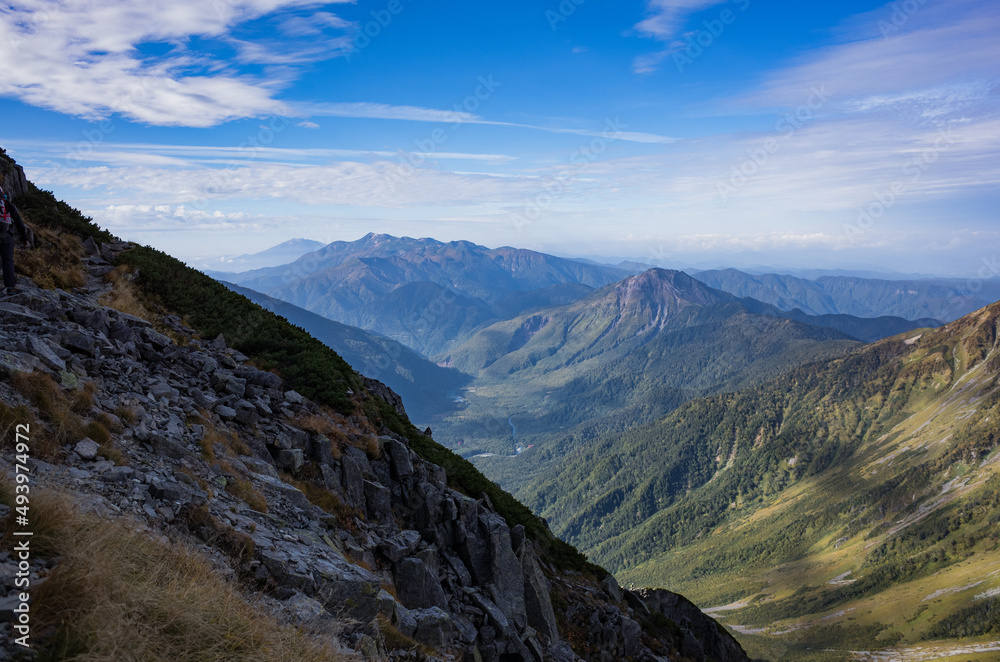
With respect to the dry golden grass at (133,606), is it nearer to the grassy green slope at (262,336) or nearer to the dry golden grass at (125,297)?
the grassy green slope at (262,336)

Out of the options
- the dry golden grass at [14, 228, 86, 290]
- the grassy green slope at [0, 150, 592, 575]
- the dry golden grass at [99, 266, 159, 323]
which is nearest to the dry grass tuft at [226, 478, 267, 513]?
the grassy green slope at [0, 150, 592, 575]

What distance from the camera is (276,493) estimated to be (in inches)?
535

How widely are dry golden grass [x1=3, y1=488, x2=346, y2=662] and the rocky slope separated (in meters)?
0.19

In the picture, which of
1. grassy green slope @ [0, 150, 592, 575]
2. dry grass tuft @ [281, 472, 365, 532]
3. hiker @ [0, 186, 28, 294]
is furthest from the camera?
grassy green slope @ [0, 150, 592, 575]

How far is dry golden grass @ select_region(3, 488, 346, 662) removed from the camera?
547 cm

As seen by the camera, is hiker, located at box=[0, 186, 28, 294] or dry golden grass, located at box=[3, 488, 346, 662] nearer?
dry golden grass, located at box=[3, 488, 346, 662]

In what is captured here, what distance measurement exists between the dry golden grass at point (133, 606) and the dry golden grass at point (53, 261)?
47.2ft

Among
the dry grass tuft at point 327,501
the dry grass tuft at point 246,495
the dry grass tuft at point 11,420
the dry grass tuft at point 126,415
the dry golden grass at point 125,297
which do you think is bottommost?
the dry grass tuft at point 327,501

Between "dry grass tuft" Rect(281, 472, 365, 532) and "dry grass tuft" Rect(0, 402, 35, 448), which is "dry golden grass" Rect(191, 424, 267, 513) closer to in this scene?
"dry grass tuft" Rect(281, 472, 365, 532)

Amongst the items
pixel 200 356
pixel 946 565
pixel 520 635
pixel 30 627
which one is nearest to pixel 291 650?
pixel 30 627

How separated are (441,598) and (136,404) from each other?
1042 cm

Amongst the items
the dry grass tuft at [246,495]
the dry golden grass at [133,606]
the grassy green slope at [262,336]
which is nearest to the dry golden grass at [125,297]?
the grassy green slope at [262,336]

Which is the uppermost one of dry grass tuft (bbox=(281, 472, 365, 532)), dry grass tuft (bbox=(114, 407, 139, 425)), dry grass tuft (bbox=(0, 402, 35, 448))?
dry grass tuft (bbox=(0, 402, 35, 448))

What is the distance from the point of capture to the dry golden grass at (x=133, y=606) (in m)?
5.47
